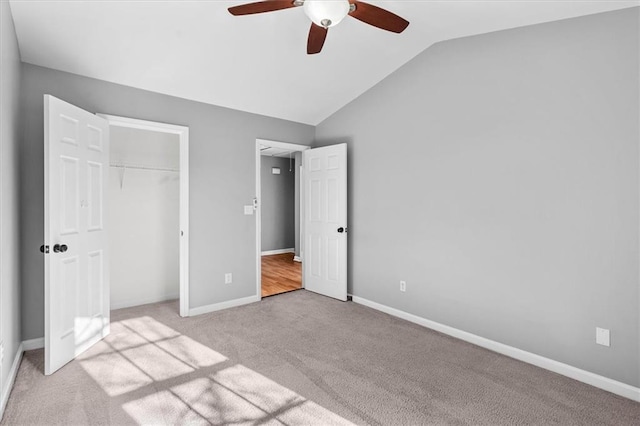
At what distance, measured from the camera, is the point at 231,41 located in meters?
3.00

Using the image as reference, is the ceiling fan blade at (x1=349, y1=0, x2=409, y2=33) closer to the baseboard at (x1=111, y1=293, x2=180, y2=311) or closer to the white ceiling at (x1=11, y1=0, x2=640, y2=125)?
the white ceiling at (x1=11, y1=0, x2=640, y2=125)

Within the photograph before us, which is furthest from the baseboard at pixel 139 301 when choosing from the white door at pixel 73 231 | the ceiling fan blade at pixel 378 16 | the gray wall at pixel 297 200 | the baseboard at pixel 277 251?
the ceiling fan blade at pixel 378 16

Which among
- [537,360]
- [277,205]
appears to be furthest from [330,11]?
[277,205]

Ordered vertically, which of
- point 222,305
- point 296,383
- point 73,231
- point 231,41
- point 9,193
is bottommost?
point 296,383

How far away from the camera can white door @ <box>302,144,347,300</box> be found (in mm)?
4379

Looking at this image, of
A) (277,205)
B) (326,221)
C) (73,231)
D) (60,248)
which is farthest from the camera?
(277,205)

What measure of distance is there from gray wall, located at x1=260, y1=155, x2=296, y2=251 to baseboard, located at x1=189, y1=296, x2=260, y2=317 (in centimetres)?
366

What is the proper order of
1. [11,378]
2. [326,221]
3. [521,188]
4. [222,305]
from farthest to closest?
[326,221]
[222,305]
[521,188]
[11,378]

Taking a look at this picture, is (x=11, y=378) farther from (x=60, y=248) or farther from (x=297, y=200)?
(x=297, y=200)

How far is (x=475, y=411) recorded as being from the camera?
212cm

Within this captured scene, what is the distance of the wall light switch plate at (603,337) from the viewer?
242cm

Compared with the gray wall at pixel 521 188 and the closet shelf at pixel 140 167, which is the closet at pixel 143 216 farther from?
the gray wall at pixel 521 188

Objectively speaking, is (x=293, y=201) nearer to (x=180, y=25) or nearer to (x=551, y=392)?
(x=180, y=25)

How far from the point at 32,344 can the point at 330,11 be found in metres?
3.55
